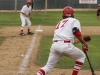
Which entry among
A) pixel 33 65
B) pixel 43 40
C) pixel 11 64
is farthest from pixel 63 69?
pixel 43 40

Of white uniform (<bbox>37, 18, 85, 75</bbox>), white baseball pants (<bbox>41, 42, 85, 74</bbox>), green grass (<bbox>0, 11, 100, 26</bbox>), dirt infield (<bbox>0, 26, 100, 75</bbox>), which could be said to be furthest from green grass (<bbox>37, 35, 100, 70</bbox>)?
green grass (<bbox>0, 11, 100, 26</bbox>)

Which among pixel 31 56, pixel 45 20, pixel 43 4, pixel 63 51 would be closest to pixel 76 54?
pixel 63 51

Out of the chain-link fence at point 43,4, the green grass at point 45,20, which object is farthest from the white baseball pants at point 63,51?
the chain-link fence at point 43,4

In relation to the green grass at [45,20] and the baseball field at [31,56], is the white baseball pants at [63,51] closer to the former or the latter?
the baseball field at [31,56]

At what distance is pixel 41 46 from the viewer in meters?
13.9

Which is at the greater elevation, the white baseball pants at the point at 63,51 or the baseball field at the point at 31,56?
the white baseball pants at the point at 63,51

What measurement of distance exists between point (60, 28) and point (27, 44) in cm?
715

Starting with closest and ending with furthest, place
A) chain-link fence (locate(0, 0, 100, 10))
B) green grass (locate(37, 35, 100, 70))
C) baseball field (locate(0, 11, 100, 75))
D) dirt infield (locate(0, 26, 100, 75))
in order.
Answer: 1. dirt infield (locate(0, 26, 100, 75))
2. baseball field (locate(0, 11, 100, 75))
3. green grass (locate(37, 35, 100, 70))
4. chain-link fence (locate(0, 0, 100, 10))

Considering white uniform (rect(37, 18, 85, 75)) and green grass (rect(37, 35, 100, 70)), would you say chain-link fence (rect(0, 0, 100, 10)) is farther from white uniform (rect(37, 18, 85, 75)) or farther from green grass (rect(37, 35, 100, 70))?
white uniform (rect(37, 18, 85, 75))

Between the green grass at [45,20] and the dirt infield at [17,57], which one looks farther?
the green grass at [45,20]

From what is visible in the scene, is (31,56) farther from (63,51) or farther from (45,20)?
(45,20)

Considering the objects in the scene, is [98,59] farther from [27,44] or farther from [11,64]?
[27,44]

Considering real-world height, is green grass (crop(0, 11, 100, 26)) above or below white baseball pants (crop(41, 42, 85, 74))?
below

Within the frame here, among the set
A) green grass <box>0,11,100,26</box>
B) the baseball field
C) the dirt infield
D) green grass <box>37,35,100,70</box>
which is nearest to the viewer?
the dirt infield
